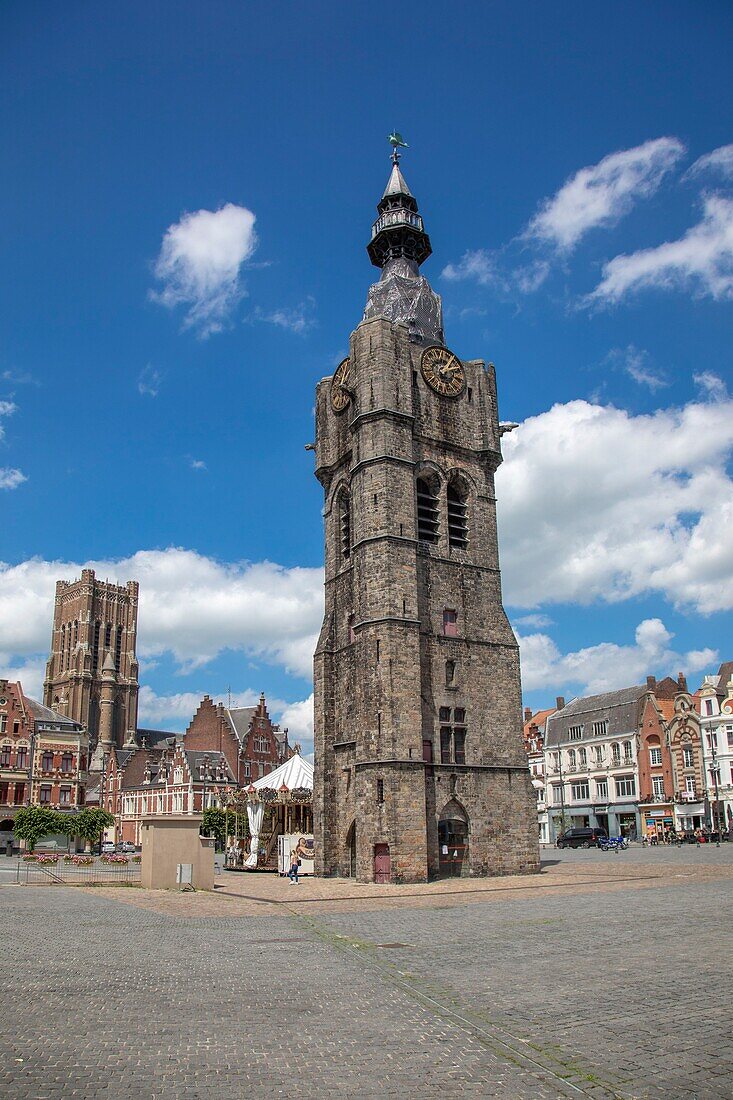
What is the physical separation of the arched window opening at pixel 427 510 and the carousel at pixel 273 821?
1553cm

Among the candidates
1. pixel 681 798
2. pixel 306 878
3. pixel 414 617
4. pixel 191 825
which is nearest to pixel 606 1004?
pixel 191 825

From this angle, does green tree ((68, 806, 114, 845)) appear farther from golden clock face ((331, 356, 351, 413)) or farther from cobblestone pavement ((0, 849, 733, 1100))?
cobblestone pavement ((0, 849, 733, 1100))

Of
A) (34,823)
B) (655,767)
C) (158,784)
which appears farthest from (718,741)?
(158,784)

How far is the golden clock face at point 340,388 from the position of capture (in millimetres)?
42906

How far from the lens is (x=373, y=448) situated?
128 ft

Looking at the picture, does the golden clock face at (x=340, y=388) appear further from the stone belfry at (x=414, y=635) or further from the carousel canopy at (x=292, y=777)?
the carousel canopy at (x=292, y=777)

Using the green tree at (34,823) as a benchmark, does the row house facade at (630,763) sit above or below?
above

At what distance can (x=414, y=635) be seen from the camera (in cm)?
3681

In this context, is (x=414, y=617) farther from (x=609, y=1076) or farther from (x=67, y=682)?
(x=67, y=682)

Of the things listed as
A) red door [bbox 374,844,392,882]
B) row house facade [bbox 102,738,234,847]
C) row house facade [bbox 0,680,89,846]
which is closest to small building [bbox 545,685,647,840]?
row house facade [bbox 102,738,234,847]

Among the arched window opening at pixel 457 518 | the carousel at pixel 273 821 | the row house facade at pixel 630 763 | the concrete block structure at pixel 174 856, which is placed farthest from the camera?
the row house facade at pixel 630 763

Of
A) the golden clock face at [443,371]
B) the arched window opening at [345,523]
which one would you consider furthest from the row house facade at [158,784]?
the golden clock face at [443,371]

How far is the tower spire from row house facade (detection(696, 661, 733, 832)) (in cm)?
3469

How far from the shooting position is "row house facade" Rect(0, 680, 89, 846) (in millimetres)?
72250
